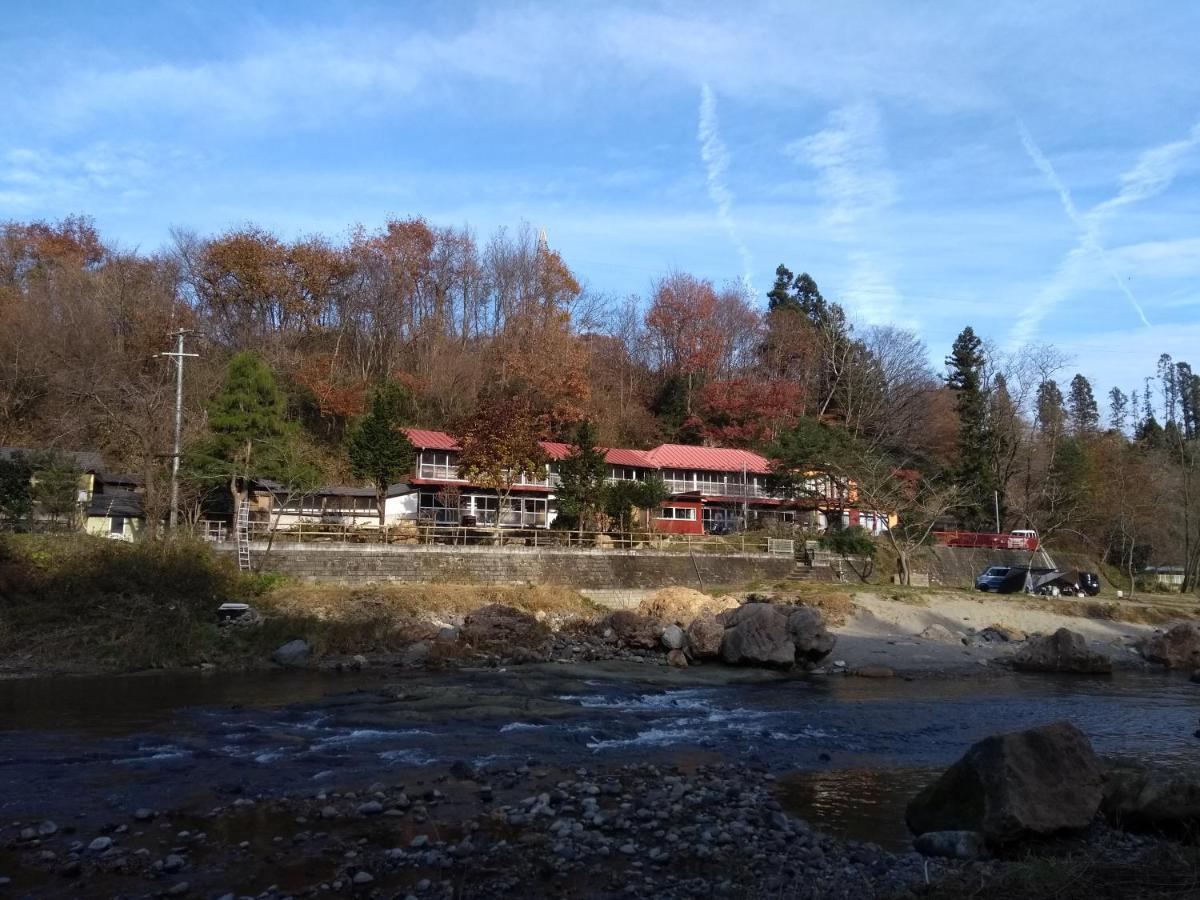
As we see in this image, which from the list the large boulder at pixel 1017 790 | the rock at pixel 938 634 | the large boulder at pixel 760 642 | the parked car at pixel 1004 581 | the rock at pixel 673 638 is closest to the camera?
the large boulder at pixel 1017 790

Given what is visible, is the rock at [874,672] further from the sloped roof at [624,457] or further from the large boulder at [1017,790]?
the sloped roof at [624,457]

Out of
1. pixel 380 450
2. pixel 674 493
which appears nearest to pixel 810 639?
pixel 380 450

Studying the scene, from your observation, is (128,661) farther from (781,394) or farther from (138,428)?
(781,394)

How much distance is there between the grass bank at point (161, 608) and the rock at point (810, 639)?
940 centimetres

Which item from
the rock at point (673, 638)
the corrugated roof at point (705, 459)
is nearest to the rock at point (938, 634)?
the rock at point (673, 638)

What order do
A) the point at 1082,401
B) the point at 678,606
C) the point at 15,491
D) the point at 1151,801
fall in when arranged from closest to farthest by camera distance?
the point at 1151,801 < the point at 15,491 < the point at 678,606 < the point at 1082,401

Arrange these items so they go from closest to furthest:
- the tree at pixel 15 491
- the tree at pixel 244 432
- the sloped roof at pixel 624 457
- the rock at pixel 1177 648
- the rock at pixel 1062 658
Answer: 1. the rock at pixel 1062 658
2. the rock at pixel 1177 648
3. the tree at pixel 15 491
4. the tree at pixel 244 432
5. the sloped roof at pixel 624 457

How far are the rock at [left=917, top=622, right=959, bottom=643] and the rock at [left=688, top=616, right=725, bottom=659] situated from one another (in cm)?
888

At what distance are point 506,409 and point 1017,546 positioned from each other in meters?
36.3

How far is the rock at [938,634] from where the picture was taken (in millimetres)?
30734

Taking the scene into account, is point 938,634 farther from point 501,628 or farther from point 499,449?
point 499,449

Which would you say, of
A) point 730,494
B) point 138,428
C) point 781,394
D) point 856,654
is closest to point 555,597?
point 856,654

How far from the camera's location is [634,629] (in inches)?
1153

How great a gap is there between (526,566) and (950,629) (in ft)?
55.4
